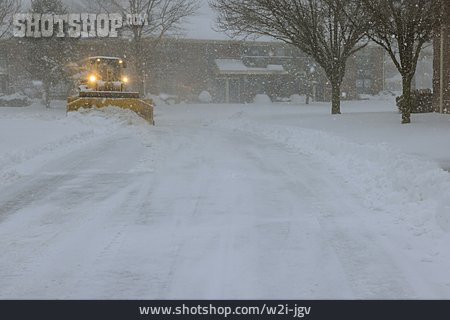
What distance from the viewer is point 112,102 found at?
68.5 feet

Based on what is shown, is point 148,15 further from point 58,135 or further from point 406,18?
point 58,135

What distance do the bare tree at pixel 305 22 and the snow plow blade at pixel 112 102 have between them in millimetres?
5901

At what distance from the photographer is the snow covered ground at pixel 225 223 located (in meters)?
4.19

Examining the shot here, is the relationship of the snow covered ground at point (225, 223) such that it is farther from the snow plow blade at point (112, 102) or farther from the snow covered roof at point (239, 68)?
Result: the snow covered roof at point (239, 68)

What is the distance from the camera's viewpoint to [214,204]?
7.04 metres

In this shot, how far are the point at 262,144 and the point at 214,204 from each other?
8135 millimetres

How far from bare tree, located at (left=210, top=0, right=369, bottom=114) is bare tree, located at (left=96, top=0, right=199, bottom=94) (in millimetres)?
14451

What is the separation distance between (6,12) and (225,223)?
38929 millimetres

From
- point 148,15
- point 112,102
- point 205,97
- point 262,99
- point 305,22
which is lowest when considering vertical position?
point 112,102

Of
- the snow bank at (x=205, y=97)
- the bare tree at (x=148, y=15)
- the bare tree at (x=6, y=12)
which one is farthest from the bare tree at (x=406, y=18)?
the bare tree at (x=6, y=12)

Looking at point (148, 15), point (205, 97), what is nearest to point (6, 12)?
point (148, 15)

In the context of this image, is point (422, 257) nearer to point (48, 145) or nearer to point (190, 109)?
point (48, 145)

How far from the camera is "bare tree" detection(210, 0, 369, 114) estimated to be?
886 inches

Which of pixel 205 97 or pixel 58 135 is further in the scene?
pixel 205 97
